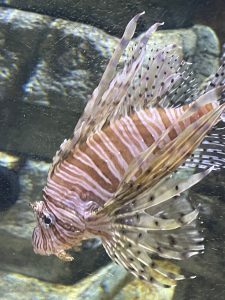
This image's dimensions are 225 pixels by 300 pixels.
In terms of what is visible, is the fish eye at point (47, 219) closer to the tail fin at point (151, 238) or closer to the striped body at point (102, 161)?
the striped body at point (102, 161)

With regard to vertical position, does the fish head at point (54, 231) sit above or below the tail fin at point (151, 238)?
below

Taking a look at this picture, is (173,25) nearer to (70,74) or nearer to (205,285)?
(70,74)

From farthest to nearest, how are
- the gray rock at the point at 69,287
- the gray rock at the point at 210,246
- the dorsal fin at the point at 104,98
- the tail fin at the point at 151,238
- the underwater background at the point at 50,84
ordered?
1. the underwater background at the point at 50,84
2. the gray rock at the point at 69,287
3. the gray rock at the point at 210,246
4. the dorsal fin at the point at 104,98
5. the tail fin at the point at 151,238

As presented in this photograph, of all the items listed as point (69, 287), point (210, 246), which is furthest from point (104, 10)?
point (69, 287)

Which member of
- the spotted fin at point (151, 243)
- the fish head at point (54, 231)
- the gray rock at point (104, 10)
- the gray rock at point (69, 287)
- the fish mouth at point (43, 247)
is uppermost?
the gray rock at point (104, 10)

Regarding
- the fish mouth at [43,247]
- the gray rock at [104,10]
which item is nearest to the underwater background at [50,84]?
the gray rock at [104,10]

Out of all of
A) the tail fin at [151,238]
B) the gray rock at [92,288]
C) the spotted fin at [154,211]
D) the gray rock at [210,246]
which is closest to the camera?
the spotted fin at [154,211]

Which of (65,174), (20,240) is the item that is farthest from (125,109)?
(20,240)
